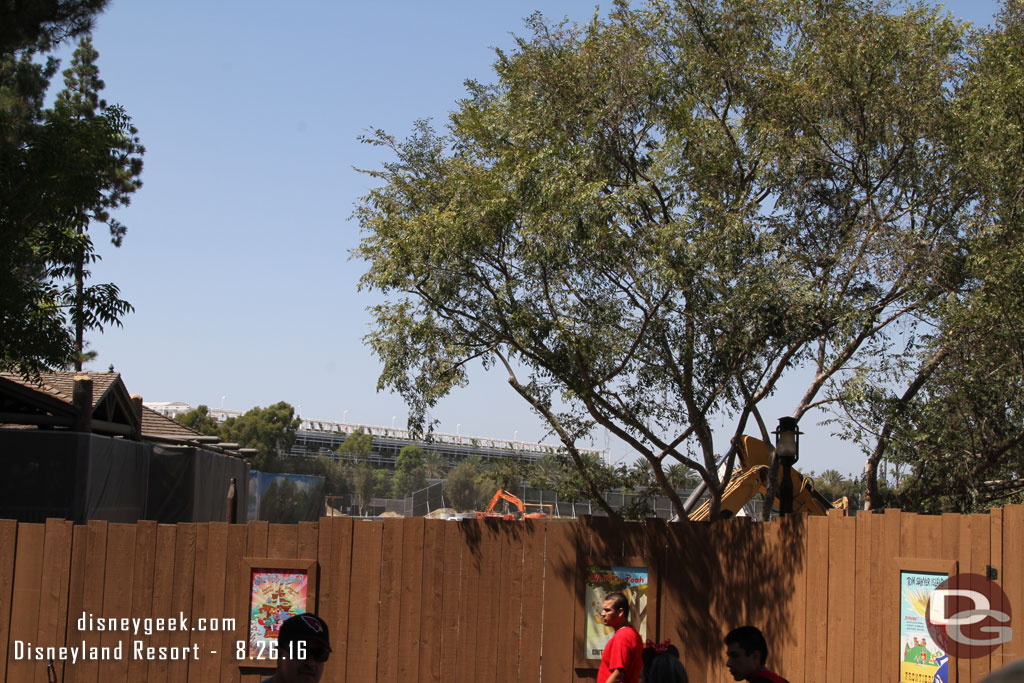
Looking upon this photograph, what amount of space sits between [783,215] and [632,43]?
319 centimetres

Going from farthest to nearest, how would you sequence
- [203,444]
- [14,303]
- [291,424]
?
[291,424] → [203,444] → [14,303]

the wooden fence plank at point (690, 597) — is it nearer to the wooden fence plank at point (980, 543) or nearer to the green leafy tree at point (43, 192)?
the wooden fence plank at point (980, 543)

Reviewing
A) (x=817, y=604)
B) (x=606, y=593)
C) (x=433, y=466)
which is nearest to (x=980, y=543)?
(x=817, y=604)

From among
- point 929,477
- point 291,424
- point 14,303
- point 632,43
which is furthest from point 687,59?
point 291,424

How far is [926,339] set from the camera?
13.3 meters

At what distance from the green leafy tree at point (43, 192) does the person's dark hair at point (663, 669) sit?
8.17 m

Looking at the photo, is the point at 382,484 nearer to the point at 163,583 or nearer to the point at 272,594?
the point at 163,583

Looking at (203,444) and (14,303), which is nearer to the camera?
(14,303)

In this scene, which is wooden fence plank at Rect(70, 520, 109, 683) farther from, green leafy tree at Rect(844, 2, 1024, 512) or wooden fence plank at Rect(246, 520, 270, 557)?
green leafy tree at Rect(844, 2, 1024, 512)

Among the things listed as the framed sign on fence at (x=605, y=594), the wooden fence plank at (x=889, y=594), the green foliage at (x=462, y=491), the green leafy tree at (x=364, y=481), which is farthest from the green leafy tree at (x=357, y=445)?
the wooden fence plank at (x=889, y=594)

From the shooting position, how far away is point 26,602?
9.89 m

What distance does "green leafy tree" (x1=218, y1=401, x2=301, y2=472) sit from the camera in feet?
318

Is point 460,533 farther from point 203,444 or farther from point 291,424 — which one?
Answer: point 291,424

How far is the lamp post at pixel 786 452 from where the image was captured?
10820 millimetres
